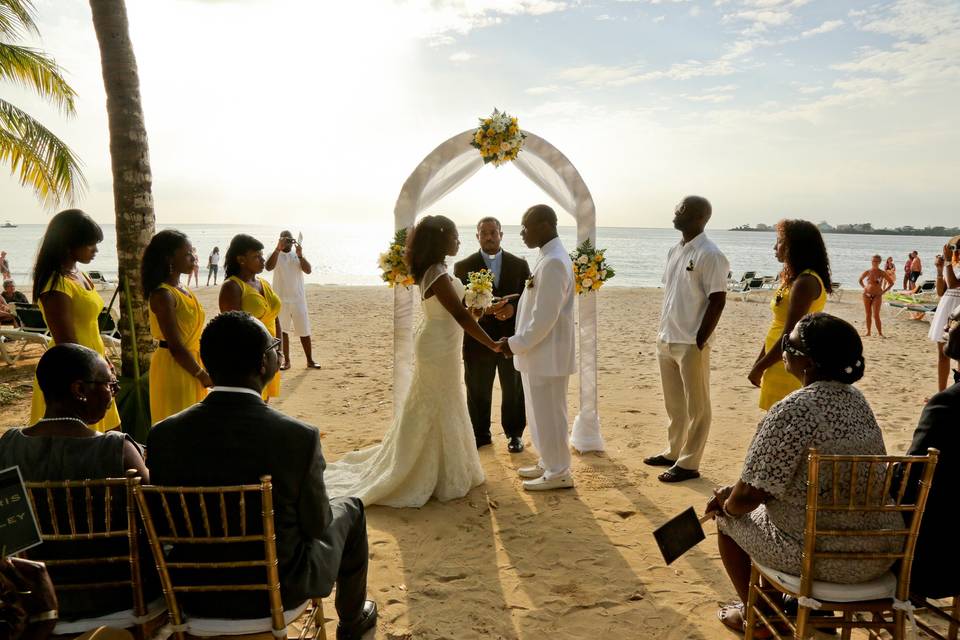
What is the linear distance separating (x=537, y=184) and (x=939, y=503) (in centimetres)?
484

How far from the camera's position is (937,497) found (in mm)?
2725

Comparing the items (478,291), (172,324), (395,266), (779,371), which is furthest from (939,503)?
(172,324)

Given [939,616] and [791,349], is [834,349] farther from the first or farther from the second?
[939,616]

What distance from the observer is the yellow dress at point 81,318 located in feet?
13.4

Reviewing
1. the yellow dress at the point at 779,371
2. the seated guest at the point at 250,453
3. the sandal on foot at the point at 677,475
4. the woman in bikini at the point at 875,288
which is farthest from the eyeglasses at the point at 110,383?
the woman in bikini at the point at 875,288

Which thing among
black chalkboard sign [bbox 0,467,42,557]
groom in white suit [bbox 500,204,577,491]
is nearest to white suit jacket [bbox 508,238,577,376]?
groom in white suit [bbox 500,204,577,491]

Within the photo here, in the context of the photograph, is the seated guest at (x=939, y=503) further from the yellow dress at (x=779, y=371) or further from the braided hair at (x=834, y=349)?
the yellow dress at (x=779, y=371)

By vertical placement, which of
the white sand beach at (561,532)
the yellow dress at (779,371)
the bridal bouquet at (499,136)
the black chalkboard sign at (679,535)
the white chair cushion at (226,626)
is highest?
the bridal bouquet at (499,136)

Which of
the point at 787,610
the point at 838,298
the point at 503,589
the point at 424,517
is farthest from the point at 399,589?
the point at 838,298

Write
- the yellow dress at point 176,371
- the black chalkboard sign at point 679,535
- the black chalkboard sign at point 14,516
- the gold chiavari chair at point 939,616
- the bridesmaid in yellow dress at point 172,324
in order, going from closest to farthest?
the black chalkboard sign at point 14,516 < the gold chiavari chair at point 939,616 < the black chalkboard sign at point 679,535 < the bridesmaid in yellow dress at point 172,324 < the yellow dress at point 176,371

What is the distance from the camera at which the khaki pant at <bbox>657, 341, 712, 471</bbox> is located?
5.48m

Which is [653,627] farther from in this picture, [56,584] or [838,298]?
[838,298]

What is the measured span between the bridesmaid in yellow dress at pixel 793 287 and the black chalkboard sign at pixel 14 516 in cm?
437

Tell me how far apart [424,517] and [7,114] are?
10.3m
